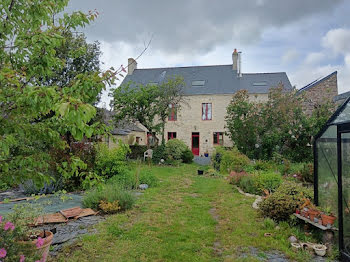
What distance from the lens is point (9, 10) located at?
2.36 metres

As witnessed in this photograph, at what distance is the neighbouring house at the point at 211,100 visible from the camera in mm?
22312

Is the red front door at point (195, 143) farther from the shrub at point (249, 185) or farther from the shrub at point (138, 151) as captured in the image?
the shrub at point (249, 185)

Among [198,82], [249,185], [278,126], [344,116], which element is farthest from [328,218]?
[198,82]

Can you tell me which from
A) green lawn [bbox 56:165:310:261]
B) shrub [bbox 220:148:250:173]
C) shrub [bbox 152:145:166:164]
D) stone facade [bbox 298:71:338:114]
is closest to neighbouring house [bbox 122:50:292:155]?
stone facade [bbox 298:71:338:114]

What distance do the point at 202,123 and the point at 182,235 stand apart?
18.7 m

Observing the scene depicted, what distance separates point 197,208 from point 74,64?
10.2 m

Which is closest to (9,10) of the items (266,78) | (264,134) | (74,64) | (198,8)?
(198,8)

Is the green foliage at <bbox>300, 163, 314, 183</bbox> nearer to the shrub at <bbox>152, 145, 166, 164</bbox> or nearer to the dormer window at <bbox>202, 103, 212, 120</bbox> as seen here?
the shrub at <bbox>152, 145, 166, 164</bbox>

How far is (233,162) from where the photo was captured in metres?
12.3

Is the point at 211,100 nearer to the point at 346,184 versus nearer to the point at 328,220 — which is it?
the point at 328,220

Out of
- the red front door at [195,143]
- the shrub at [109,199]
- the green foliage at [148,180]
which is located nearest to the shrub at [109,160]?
the green foliage at [148,180]

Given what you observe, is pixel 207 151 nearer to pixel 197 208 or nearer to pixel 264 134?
pixel 264 134

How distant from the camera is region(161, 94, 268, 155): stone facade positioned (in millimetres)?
22391

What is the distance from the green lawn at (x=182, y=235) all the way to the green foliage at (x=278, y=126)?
823 centimetres
